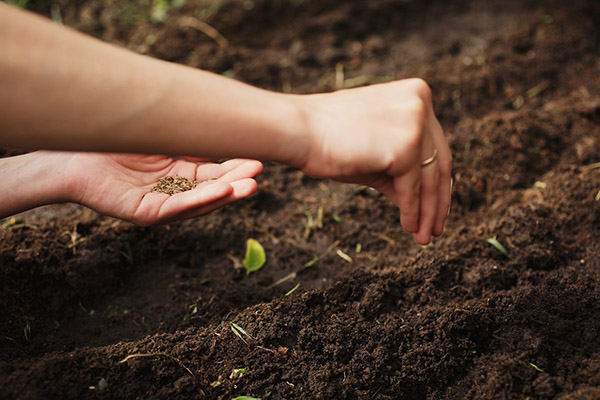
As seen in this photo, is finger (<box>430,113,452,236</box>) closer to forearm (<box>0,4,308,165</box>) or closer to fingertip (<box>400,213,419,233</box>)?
fingertip (<box>400,213,419,233</box>)

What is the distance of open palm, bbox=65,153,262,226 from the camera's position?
1.61m

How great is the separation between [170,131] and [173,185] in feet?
1.88

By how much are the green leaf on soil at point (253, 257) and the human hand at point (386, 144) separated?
72 cm

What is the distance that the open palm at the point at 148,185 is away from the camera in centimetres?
161

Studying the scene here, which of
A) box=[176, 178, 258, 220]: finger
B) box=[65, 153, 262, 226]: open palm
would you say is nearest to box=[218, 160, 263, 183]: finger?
box=[65, 153, 262, 226]: open palm

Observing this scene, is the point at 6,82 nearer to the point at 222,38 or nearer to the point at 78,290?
the point at 78,290

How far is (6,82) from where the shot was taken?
1.12m

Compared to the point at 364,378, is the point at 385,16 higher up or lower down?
higher up

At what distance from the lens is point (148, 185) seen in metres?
1.93

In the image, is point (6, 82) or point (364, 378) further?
point (364, 378)

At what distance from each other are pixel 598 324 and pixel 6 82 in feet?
6.16

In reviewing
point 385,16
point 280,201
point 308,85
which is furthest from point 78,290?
point 385,16

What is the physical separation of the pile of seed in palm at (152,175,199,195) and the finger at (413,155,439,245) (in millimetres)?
772

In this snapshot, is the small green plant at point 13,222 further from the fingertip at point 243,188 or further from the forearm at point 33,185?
the fingertip at point 243,188
